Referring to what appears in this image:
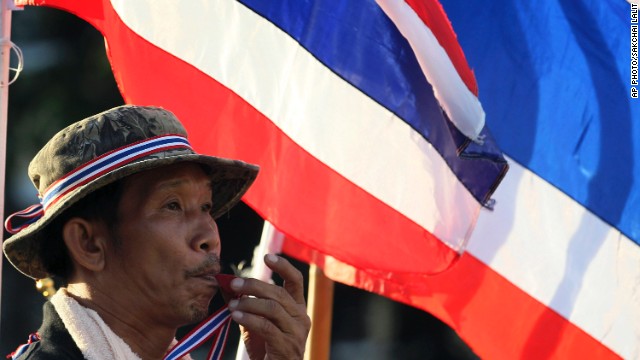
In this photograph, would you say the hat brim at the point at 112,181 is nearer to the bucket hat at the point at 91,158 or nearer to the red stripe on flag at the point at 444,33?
the bucket hat at the point at 91,158

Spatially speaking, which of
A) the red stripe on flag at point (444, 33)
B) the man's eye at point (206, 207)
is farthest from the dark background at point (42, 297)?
the man's eye at point (206, 207)

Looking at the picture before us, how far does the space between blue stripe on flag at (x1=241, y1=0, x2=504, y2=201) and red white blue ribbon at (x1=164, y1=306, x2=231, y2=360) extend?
1.79 meters

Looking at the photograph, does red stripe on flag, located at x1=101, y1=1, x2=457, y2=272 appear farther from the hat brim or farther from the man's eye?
the man's eye

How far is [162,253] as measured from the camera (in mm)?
2584

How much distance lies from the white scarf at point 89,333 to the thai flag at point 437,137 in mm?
1746

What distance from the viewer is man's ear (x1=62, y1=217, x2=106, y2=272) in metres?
2.62

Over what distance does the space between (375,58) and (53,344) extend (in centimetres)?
212

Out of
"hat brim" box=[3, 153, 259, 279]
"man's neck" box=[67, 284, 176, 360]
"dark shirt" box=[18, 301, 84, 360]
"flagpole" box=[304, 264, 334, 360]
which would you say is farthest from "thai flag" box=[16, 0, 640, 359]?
"dark shirt" box=[18, 301, 84, 360]

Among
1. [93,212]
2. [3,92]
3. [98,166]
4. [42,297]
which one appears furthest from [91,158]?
[42,297]

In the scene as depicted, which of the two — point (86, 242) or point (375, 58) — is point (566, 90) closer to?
point (375, 58)

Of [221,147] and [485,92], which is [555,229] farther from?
[221,147]

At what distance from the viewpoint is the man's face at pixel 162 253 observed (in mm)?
2574

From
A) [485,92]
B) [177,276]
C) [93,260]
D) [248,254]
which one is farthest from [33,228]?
[248,254]

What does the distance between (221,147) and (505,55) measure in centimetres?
115
